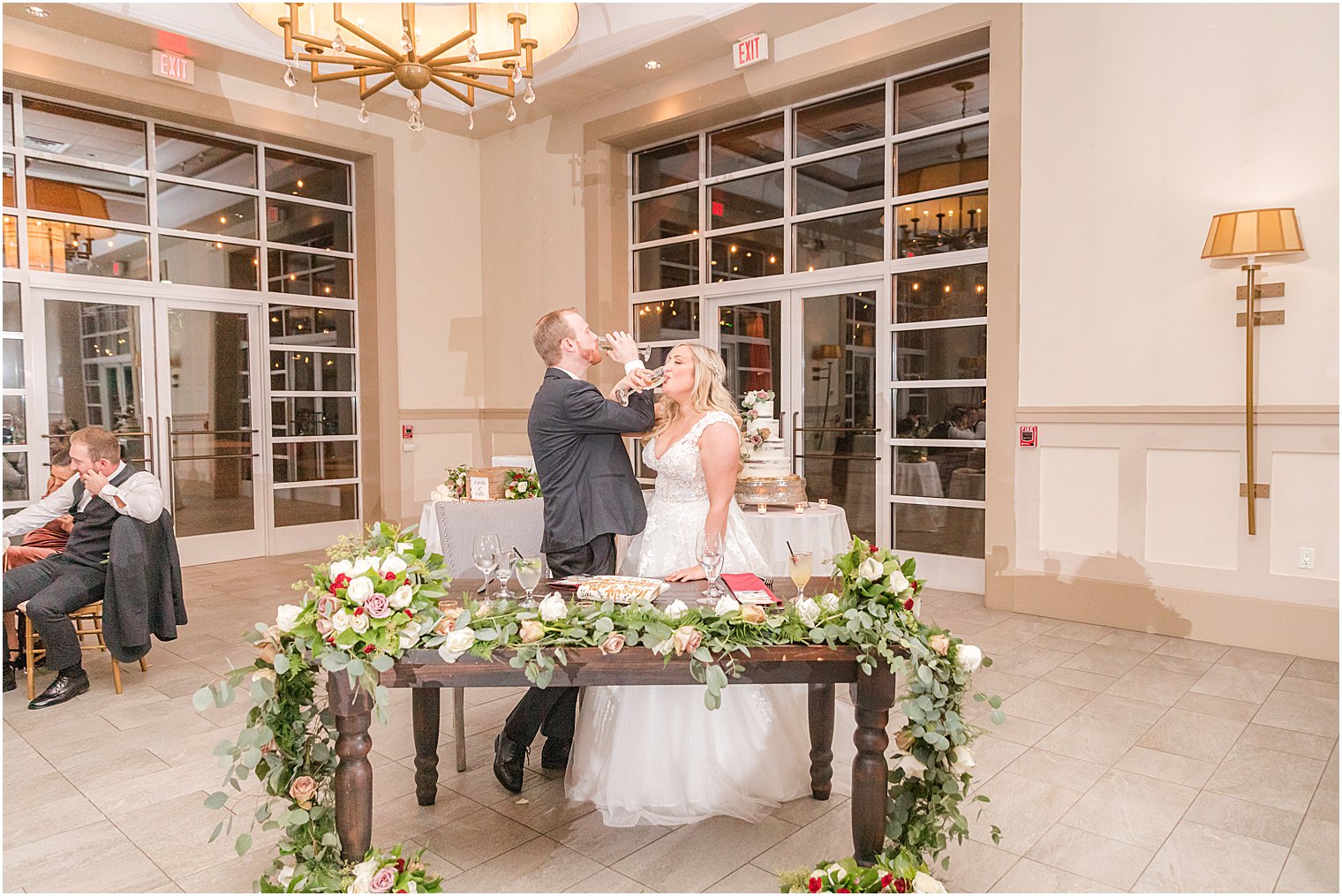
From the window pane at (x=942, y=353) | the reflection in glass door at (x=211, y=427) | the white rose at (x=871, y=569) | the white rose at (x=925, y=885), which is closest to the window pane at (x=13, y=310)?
the reflection in glass door at (x=211, y=427)

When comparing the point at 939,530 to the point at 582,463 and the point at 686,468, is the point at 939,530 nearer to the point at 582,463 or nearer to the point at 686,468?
the point at 686,468

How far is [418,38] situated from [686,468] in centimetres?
362

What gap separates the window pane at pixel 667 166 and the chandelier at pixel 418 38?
2.42 m

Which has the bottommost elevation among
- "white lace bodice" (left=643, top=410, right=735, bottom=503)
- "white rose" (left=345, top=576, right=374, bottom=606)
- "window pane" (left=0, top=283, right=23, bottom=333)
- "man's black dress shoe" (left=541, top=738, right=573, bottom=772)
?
"man's black dress shoe" (left=541, top=738, right=573, bottom=772)

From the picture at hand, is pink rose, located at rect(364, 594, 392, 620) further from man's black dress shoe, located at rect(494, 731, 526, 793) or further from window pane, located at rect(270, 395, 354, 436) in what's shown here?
window pane, located at rect(270, 395, 354, 436)

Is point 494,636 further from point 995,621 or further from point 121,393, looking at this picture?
point 121,393

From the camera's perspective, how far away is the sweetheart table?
202 cm

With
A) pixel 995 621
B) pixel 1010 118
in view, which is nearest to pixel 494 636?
pixel 995 621

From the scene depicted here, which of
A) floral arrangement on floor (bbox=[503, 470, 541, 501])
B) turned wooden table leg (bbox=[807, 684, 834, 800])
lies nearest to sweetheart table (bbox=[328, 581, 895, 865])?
turned wooden table leg (bbox=[807, 684, 834, 800])

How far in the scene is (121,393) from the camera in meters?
6.78

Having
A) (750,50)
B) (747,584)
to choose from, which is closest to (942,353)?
(750,50)

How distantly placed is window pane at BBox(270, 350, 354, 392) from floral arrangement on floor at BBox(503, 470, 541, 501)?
350 cm

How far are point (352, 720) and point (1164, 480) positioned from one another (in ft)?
15.2

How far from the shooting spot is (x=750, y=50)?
252 inches
